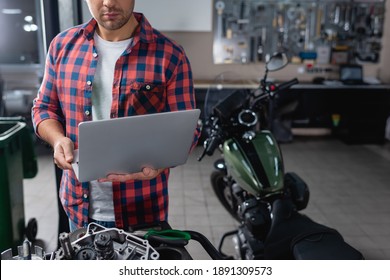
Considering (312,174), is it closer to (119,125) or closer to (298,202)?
(298,202)

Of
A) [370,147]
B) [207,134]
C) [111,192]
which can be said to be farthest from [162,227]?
[370,147]

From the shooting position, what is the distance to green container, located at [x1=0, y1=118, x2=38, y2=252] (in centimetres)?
190

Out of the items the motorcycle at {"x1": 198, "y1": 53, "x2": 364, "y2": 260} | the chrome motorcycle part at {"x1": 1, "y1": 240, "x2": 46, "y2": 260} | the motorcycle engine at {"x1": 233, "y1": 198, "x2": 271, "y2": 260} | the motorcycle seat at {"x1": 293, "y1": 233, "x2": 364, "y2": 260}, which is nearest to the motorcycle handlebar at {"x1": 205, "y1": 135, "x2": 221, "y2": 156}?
the motorcycle at {"x1": 198, "y1": 53, "x2": 364, "y2": 260}

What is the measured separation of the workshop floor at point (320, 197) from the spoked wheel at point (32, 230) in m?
0.05

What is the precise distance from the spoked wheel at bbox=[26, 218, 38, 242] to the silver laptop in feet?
4.99

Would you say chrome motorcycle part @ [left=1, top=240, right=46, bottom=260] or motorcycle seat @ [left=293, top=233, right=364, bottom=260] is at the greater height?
chrome motorcycle part @ [left=1, top=240, right=46, bottom=260]

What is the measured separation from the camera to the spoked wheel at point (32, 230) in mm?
2158

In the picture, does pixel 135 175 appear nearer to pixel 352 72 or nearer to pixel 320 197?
pixel 320 197

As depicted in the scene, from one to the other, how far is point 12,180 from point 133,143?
4.71ft

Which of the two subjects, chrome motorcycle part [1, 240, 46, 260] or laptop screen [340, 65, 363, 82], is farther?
laptop screen [340, 65, 363, 82]

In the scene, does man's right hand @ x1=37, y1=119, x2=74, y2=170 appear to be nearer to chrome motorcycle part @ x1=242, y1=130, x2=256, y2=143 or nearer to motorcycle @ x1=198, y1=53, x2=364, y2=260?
motorcycle @ x1=198, y1=53, x2=364, y2=260

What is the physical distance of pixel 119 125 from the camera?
0.74m

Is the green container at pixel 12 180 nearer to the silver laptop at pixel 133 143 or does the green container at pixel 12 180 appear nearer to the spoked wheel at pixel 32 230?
the spoked wheel at pixel 32 230
